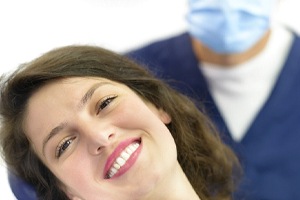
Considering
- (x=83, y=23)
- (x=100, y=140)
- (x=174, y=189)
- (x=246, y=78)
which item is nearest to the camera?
(x=100, y=140)

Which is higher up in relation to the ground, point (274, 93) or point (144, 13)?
point (144, 13)

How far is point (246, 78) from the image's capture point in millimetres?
1439

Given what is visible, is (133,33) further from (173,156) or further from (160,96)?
(173,156)

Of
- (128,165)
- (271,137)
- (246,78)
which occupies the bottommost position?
(271,137)

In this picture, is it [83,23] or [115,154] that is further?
[83,23]

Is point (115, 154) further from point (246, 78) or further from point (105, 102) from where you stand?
point (246, 78)

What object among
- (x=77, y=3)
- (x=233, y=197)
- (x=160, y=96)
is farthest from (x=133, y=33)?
(x=233, y=197)

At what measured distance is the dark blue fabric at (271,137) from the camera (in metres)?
1.38

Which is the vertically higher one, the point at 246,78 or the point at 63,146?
the point at 63,146

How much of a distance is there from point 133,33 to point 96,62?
73cm

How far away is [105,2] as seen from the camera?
175 cm

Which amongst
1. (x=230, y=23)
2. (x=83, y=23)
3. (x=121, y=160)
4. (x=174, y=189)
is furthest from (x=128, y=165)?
(x=83, y=23)

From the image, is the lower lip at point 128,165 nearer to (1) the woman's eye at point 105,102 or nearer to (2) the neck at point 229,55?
(1) the woman's eye at point 105,102

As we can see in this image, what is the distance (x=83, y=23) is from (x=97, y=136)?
0.87 metres
